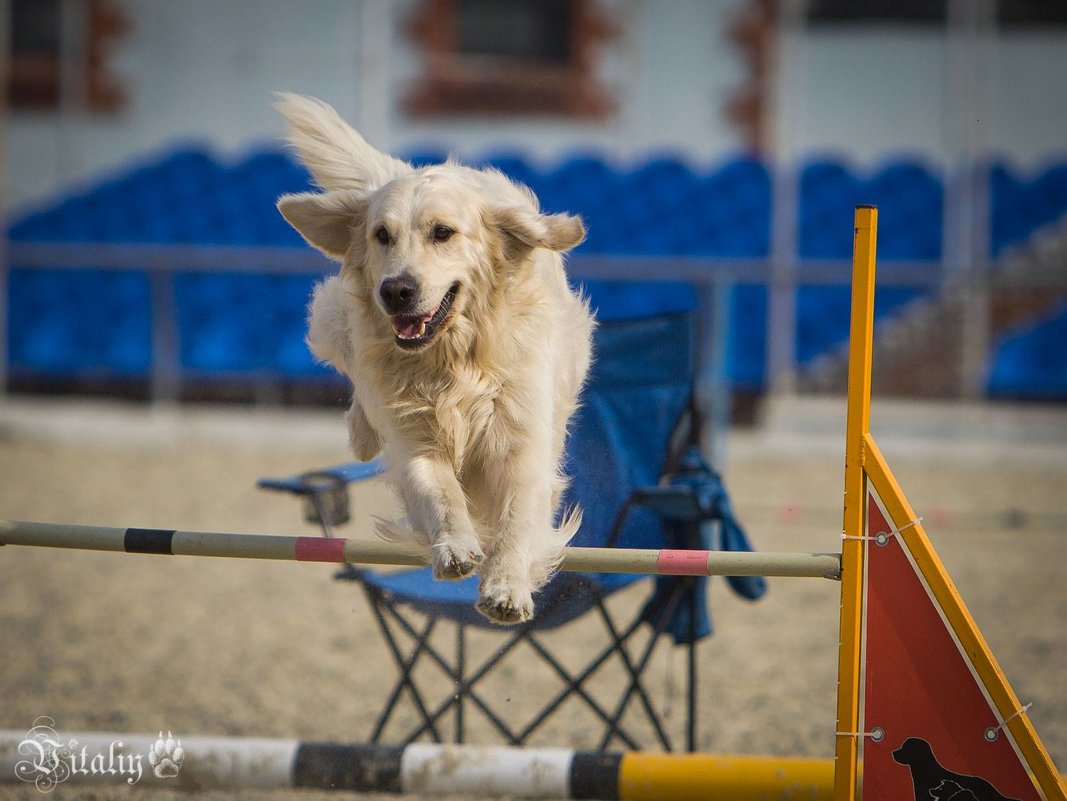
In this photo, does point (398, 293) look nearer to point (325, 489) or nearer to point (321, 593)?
point (325, 489)

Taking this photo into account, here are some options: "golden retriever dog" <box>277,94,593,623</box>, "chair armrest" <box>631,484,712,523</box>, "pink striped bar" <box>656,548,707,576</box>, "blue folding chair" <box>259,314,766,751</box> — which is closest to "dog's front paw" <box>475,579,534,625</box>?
"golden retriever dog" <box>277,94,593,623</box>

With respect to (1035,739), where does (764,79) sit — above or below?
above

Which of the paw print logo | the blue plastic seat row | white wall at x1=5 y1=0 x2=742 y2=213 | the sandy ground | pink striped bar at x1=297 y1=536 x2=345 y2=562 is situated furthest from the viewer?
white wall at x1=5 y1=0 x2=742 y2=213

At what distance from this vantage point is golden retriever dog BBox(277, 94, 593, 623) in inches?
108

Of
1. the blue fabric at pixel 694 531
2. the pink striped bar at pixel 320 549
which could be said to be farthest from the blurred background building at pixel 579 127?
the pink striped bar at pixel 320 549

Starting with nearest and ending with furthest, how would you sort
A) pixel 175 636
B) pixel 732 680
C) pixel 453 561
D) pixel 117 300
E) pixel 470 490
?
pixel 453 561
pixel 470 490
pixel 732 680
pixel 175 636
pixel 117 300

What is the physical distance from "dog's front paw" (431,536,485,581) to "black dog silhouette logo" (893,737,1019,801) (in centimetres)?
92

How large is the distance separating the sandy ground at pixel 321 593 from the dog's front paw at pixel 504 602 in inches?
46.7

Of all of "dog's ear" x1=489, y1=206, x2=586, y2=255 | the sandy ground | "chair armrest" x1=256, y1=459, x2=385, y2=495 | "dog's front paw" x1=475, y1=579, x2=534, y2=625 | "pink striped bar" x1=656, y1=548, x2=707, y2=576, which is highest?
"dog's ear" x1=489, y1=206, x2=586, y2=255

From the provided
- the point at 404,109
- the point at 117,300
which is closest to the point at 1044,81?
the point at 404,109

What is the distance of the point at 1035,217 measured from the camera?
11.3 m

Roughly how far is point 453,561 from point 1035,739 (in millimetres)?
1176

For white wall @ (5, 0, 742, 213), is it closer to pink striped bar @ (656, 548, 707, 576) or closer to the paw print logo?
the paw print logo

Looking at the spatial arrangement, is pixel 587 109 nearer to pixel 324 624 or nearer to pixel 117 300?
pixel 117 300
